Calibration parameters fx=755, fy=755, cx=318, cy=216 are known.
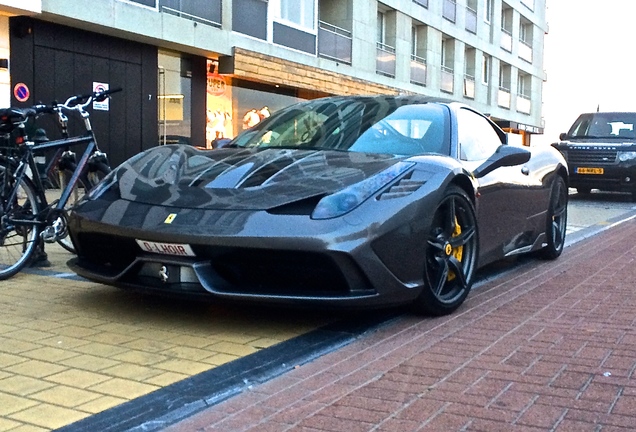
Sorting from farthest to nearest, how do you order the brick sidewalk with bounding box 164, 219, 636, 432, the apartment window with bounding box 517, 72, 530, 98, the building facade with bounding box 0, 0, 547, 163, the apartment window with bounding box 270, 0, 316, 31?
the apartment window with bounding box 517, 72, 530, 98 < the apartment window with bounding box 270, 0, 316, 31 < the building facade with bounding box 0, 0, 547, 163 < the brick sidewalk with bounding box 164, 219, 636, 432

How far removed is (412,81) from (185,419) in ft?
78.5

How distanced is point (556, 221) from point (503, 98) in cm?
2985

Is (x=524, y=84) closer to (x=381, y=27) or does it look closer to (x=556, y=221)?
(x=381, y=27)

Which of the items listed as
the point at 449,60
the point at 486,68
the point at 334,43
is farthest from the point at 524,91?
the point at 334,43

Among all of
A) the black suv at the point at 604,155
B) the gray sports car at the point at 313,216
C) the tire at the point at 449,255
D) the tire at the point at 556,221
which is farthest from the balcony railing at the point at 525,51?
the tire at the point at 449,255

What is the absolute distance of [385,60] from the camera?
23.8 metres

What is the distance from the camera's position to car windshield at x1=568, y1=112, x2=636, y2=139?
16312 millimetres

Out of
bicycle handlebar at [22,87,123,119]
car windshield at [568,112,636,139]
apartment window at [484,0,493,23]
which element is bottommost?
bicycle handlebar at [22,87,123,119]

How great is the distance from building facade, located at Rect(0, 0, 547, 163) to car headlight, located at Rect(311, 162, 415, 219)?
10.1ft

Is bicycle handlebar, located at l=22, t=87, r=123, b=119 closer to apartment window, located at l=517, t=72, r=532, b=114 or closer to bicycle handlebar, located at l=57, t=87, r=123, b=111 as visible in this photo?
bicycle handlebar, located at l=57, t=87, r=123, b=111

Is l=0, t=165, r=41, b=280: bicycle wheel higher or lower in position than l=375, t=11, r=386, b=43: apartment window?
lower

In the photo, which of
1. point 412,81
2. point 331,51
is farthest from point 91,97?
point 412,81

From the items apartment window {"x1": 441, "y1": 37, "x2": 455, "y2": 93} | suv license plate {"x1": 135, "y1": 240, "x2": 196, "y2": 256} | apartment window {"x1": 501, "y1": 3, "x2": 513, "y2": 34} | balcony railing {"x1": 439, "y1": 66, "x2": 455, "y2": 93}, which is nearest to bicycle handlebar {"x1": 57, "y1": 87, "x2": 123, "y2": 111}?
suv license plate {"x1": 135, "y1": 240, "x2": 196, "y2": 256}

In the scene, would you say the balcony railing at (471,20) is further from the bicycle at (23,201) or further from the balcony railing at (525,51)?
the bicycle at (23,201)
